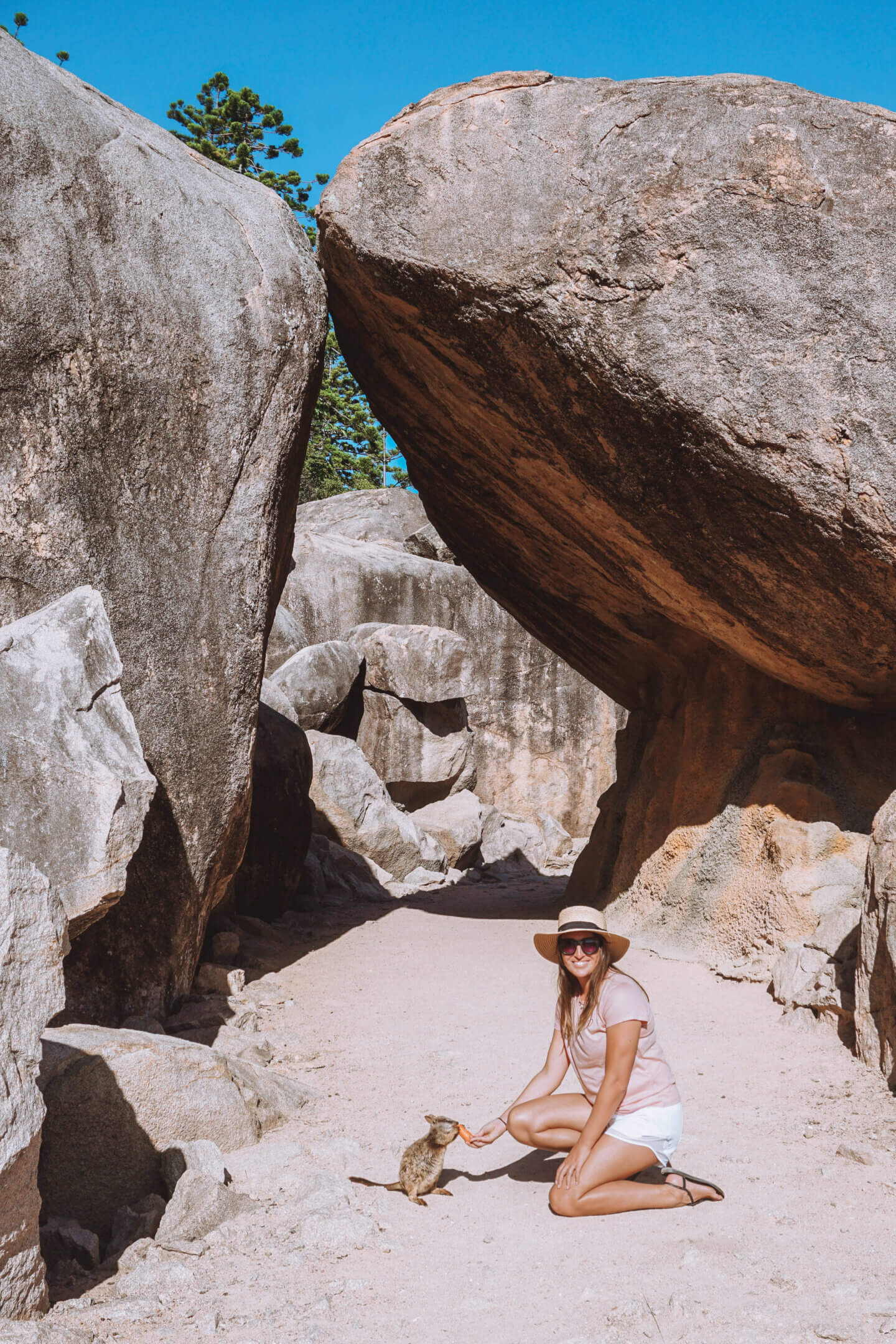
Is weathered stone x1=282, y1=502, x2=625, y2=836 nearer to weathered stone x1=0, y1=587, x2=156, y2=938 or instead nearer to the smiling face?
weathered stone x1=0, y1=587, x2=156, y2=938

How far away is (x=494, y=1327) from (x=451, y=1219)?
554 millimetres

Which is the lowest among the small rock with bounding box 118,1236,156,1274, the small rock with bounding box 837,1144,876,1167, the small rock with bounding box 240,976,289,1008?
the small rock with bounding box 240,976,289,1008

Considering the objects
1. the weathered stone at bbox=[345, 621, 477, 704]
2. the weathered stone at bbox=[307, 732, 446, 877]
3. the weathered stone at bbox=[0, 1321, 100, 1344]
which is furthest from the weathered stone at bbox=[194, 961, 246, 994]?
the weathered stone at bbox=[345, 621, 477, 704]

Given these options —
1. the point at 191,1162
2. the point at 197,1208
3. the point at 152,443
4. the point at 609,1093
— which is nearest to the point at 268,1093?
the point at 191,1162

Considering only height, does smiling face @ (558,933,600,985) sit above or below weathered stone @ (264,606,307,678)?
below

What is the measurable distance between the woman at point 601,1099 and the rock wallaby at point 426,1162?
0.37ft

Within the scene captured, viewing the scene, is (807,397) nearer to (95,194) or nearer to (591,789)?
(95,194)

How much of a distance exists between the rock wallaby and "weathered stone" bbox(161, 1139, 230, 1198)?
37cm

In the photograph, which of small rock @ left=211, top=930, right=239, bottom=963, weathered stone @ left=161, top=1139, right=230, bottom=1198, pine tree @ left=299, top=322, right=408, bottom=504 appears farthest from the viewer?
pine tree @ left=299, top=322, right=408, bottom=504

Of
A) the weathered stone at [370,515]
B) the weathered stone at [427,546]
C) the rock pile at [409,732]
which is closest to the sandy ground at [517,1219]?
the rock pile at [409,732]

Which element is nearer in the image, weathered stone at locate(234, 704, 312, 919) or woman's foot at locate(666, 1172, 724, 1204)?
woman's foot at locate(666, 1172, 724, 1204)

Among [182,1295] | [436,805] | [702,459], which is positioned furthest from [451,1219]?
[436,805]

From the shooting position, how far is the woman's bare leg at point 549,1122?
2938 millimetres

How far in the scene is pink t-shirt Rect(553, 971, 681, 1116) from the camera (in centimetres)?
280
